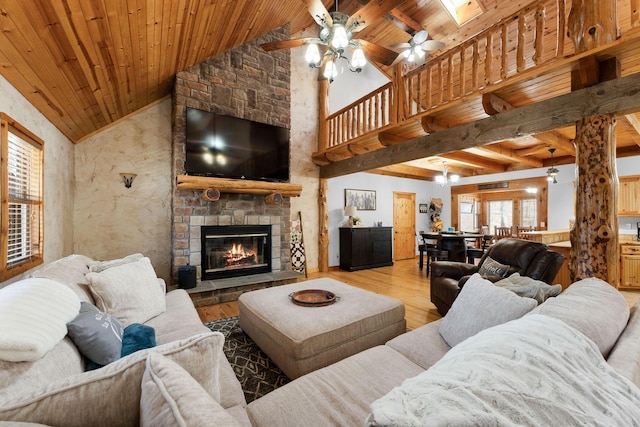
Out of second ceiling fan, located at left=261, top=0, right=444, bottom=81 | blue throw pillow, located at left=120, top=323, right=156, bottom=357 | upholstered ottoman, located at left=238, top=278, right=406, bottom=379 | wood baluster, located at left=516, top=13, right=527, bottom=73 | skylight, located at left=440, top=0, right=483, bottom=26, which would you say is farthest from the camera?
skylight, located at left=440, top=0, right=483, bottom=26

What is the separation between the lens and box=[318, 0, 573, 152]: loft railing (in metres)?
2.58

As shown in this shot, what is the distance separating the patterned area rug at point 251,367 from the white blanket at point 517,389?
1569 millimetres

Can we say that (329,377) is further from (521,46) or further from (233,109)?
(233,109)

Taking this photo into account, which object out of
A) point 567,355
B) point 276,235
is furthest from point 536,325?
point 276,235

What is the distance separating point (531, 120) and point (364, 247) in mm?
3875

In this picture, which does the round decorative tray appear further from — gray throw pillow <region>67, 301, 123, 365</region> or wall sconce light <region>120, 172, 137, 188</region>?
wall sconce light <region>120, 172, 137, 188</region>

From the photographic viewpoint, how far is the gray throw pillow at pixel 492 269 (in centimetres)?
267

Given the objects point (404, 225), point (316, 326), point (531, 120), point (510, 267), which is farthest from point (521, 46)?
point (404, 225)

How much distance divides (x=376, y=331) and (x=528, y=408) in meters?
1.65

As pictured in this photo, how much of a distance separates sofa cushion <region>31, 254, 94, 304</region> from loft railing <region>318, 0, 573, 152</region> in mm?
3742

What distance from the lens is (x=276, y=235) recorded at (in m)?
4.64

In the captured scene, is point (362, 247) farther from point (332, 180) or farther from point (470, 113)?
point (470, 113)

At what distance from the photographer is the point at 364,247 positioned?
601cm

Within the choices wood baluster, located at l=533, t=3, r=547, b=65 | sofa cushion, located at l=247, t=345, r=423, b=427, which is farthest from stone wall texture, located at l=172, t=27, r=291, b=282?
wood baluster, located at l=533, t=3, r=547, b=65
